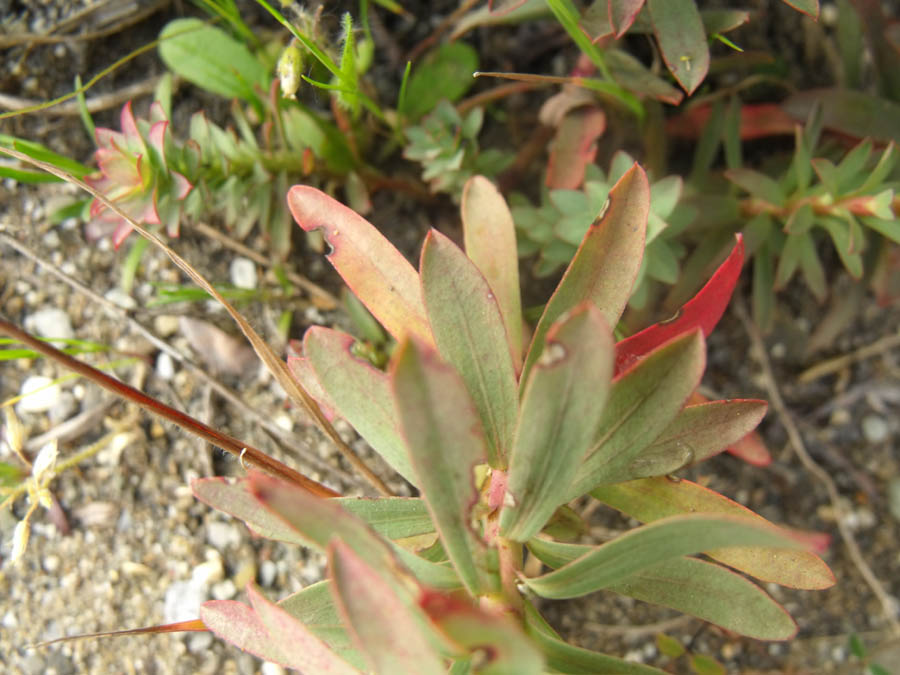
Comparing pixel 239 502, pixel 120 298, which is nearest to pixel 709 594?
pixel 239 502

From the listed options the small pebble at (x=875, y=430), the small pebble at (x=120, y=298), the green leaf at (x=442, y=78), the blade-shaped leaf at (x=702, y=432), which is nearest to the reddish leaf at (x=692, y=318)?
the blade-shaped leaf at (x=702, y=432)

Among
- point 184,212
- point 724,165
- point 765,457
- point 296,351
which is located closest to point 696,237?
point 724,165

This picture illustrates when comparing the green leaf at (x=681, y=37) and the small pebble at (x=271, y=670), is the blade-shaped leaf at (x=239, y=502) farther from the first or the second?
the green leaf at (x=681, y=37)

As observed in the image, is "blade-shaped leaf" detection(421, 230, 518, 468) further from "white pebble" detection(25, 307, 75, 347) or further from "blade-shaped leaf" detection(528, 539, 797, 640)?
"white pebble" detection(25, 307, 75, 347)

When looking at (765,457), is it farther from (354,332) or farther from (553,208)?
(354,332)

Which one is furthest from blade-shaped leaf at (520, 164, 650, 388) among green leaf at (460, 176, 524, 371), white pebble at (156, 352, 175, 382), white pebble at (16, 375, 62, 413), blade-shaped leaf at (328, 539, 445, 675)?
white pebble at (16, 375, 62, 413)

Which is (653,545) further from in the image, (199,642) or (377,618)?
(199,642)

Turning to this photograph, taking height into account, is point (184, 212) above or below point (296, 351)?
above
